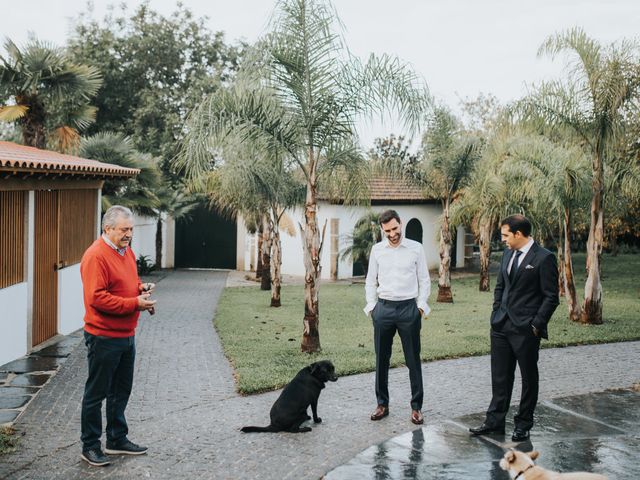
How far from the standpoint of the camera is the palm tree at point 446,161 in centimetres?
1728

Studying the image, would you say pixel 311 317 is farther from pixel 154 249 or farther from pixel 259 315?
pixel 154 249

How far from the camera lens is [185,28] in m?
32.3

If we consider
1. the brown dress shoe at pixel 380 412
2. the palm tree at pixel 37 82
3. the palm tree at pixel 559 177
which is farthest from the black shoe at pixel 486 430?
the palm tree at pixel 37 82

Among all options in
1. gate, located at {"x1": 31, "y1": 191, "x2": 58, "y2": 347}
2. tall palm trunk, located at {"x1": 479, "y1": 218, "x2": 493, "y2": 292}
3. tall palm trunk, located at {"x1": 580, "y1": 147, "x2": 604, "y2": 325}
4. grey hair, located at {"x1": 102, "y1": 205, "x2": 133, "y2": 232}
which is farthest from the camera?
tall palm trunk, located at {"x1": 479, "y1": 218, "x2": 493, "y2": 292}

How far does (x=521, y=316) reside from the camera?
6000 mm

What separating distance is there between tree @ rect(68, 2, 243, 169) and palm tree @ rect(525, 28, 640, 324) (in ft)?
65.3

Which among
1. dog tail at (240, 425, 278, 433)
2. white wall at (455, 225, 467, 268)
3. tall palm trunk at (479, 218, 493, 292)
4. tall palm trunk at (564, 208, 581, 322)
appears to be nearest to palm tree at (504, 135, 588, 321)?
tall palm trunk at (564, 208, 581, 322)

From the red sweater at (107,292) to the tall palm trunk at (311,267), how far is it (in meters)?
4.92

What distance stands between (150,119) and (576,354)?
2447cm

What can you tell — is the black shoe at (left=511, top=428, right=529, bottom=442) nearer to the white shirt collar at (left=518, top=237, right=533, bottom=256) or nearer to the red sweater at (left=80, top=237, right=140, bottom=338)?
the white shirt collar at (left=518, top=237, right=533, bottom=256)

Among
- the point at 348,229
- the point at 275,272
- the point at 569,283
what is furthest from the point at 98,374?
the point at 348,229

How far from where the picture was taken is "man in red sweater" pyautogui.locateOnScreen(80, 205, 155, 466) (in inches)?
207

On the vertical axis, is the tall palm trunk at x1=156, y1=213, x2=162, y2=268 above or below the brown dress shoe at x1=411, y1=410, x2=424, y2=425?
above

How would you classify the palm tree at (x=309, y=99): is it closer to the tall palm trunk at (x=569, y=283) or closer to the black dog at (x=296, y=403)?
the black dog at (x=296, y=403)
